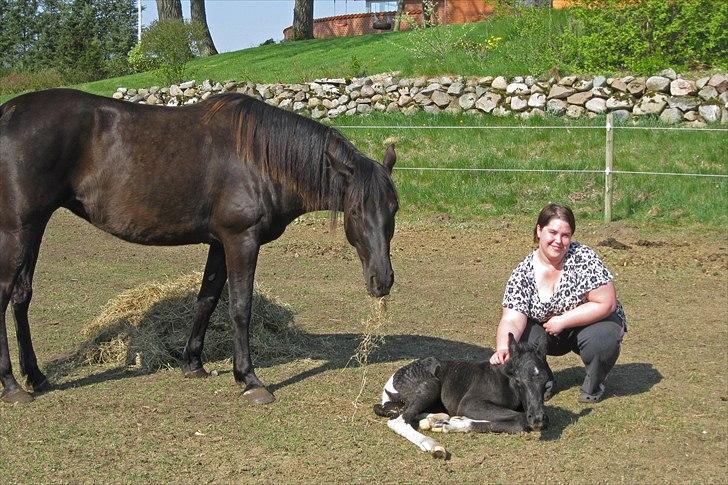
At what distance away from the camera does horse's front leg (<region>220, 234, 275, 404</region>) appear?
6.40m

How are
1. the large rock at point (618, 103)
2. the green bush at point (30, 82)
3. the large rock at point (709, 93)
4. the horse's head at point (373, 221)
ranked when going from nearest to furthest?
the horse's head at point (373, 221) → the large rock at point (709, 93) → the large rock at point (618, 103) → the green bush at point (30, 82)

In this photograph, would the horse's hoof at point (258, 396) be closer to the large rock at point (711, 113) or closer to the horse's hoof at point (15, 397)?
the horse's hoof at point (15, 397)

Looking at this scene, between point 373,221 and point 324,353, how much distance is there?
1873 millimetres

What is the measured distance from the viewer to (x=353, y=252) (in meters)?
12.5

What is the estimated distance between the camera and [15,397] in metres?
6.21

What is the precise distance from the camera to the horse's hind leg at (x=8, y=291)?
20.2ft

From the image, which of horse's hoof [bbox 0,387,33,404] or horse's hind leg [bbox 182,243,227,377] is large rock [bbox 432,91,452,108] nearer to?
horse's hind leg [bbox 182,243,227,377]

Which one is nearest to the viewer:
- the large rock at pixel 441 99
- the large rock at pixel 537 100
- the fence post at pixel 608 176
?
the fence post at pixel 608 176

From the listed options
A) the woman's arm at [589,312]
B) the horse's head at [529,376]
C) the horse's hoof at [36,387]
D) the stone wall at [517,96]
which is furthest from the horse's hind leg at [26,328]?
the stone wall at [517,96]

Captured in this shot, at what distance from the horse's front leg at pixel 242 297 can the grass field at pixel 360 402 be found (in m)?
0.16

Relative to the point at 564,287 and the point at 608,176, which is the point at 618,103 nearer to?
the point at 608,176

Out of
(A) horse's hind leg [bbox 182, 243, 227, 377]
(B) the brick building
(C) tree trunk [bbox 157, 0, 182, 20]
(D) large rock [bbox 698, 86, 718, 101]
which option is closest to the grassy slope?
(D) large rock [bbox 698, 86, 718, 101]

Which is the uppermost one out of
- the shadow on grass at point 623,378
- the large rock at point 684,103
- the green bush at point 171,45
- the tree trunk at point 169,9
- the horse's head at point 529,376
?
the tree trunk at point 169,9

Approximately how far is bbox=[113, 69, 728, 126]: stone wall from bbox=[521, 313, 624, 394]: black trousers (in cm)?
988
